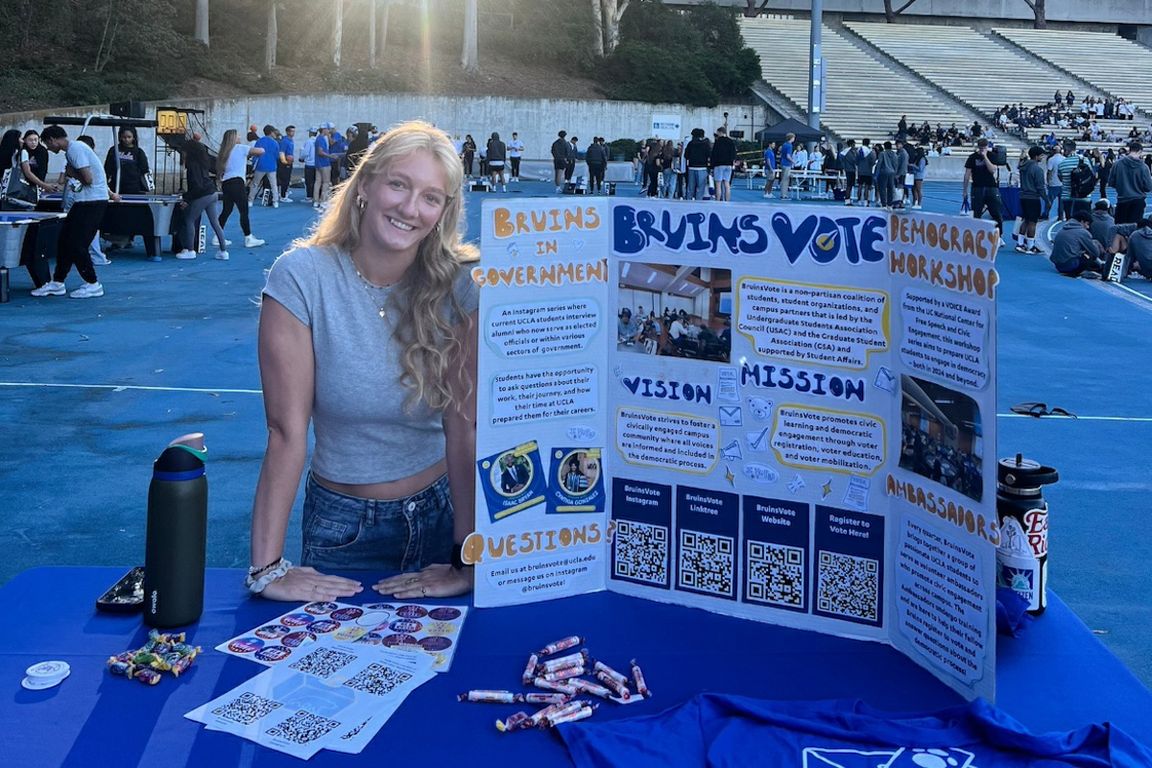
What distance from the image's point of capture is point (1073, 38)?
69875 millimetres

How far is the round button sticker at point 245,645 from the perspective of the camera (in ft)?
7.79

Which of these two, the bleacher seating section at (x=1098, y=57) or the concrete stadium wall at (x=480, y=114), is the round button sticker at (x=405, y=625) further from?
the bleacher seating section at (x=1098, y=57)

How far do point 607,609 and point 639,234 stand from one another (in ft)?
2.86

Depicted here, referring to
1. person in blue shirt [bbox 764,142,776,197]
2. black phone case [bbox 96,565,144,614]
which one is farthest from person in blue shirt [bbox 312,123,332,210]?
black phone case [bbox 96,565,144,614]

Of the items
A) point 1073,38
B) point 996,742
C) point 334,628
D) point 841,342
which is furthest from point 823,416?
point 1073,38

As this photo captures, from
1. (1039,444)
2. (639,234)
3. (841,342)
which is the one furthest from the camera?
(1039,444)

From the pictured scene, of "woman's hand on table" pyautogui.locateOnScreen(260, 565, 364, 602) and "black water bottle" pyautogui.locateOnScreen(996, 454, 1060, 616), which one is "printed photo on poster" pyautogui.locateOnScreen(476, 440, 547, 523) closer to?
"woman's hand on table" pyautogui.locateOnScreen(260, 565, 364, 602)

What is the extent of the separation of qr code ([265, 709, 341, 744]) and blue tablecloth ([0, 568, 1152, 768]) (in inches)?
2.1

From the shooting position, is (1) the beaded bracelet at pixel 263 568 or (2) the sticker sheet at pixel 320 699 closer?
(2) the sticker sheet at pixel 320 699

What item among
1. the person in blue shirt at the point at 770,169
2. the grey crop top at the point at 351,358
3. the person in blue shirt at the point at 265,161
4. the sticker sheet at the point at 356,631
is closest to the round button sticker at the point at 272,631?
the sticker sheet at the point at 356,631

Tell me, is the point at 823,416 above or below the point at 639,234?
below

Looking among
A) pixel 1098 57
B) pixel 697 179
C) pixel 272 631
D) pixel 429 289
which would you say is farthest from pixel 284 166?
pixel 1098 57

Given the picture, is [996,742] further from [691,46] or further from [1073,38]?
[1073,38]

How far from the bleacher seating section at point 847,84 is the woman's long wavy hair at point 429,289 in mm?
50528
